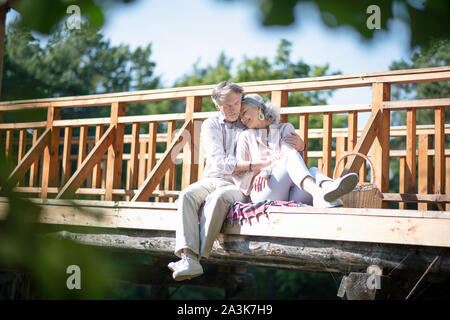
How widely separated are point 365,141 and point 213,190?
1083 millimetres

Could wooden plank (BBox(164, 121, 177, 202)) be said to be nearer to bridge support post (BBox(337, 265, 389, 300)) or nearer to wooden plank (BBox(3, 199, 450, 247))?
wooden plank (BBox(3, 199, 450, 247))

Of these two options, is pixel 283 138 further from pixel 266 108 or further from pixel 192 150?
pixel 192 150

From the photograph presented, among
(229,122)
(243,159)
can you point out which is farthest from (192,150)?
(243,159)

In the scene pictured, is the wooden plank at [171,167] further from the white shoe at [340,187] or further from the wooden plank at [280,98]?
the white shoe at [340,187]

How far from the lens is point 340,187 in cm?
309

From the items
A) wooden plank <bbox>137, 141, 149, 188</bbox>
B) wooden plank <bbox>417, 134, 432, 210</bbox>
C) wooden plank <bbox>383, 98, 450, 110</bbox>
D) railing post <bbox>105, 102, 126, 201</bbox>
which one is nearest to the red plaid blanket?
wooden plank <bbox>383, 98, 450, 110</bbox>

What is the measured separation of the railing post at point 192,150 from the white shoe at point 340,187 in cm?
175

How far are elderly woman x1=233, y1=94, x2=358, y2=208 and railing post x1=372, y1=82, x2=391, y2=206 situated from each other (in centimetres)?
60

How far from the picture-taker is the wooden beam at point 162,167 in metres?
4.42

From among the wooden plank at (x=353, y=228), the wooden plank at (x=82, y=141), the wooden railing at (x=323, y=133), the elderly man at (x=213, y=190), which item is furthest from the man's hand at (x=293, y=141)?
the wooden plank at (x=82, y=141)

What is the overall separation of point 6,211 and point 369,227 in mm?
2575

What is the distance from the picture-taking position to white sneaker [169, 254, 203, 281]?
10.8ft

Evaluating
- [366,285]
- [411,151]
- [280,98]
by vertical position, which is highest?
[280,98]
